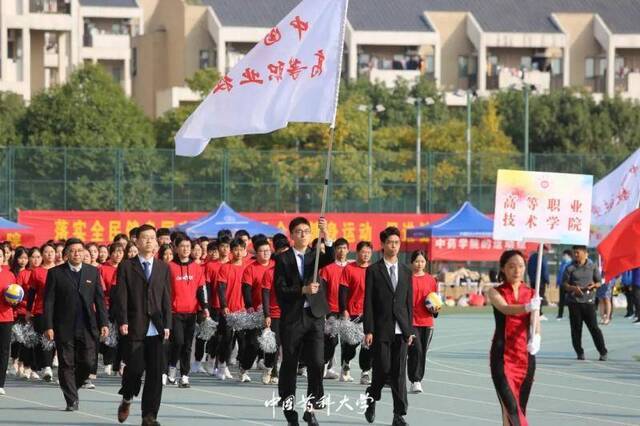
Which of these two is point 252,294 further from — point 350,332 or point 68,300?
point 68,300

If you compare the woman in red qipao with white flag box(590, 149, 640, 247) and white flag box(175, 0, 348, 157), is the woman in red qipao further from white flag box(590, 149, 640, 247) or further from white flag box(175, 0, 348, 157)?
white flag box(590, 149, 640, 247)

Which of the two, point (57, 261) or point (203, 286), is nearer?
point (203, 286)

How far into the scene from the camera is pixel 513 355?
13.2 m

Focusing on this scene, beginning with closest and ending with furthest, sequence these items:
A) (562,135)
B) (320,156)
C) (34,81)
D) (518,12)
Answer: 1. (320,156)
2. (562,135)
3. (34,81)
4. (518,12)

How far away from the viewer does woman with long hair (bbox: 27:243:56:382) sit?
66.7 feet

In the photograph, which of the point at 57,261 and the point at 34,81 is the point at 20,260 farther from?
the point at 34,81

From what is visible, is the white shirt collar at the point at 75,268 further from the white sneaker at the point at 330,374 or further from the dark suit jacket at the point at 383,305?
the white sneaker at the point at 330,374

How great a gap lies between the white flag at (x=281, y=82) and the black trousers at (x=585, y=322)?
9.86 m

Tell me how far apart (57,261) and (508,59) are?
6884 centimetres

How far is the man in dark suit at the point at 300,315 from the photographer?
49.8 ft

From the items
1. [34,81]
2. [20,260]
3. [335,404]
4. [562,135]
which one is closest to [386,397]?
[335,404]

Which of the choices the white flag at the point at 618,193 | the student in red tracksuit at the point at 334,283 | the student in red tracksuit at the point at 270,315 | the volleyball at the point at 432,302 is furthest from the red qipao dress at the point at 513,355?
the white flag at the point at 618,193

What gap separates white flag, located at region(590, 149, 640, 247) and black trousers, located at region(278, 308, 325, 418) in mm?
13219

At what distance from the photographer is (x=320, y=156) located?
5344cm
